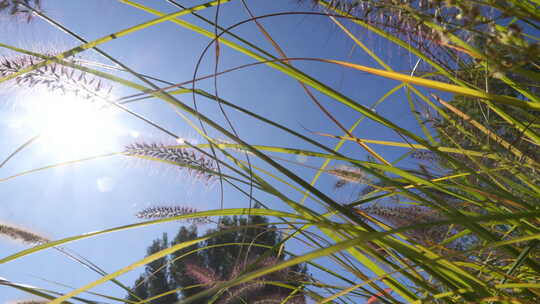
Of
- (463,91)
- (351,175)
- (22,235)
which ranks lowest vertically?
(463,91)

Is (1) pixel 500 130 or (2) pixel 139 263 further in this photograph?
(1) pixel 500 130

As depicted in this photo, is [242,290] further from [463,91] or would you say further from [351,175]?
[463,91]

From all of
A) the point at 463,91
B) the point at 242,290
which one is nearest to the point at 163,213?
the point at 242,290

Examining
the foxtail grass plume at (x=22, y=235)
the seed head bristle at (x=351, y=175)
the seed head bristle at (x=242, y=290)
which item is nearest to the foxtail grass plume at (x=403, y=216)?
the seed head bristle at (x=351, y=175)

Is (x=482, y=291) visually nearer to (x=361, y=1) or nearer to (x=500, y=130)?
(x=361, y=1)

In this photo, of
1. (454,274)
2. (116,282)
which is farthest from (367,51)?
(116,282)

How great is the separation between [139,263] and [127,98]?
15.1 inches

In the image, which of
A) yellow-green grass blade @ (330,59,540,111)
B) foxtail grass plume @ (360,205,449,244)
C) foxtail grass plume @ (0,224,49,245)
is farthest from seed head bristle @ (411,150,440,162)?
foxtail grass plume @ (0,224,49,245)

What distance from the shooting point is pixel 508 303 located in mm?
732

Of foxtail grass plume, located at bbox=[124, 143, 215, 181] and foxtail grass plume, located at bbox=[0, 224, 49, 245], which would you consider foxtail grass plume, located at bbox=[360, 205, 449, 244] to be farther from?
foxtail grass plume, located at bbox=[0, 224, 49, 245]

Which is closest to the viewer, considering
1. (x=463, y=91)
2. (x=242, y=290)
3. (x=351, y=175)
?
(x=463, y=91)

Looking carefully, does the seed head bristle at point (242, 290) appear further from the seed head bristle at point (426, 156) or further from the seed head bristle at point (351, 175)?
the seed head bristle at point (426, 156)

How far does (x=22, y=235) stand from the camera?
158 centimetres

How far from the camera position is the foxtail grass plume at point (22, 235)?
1559 mm
